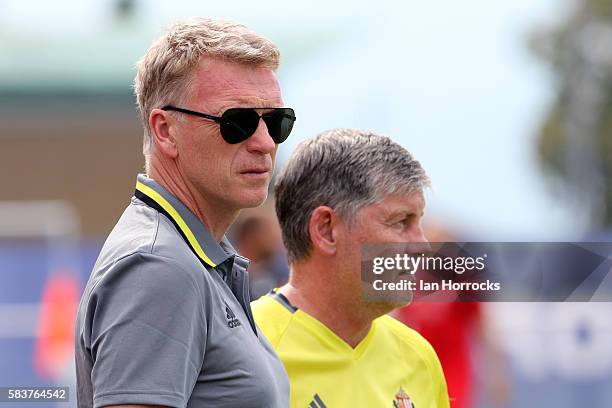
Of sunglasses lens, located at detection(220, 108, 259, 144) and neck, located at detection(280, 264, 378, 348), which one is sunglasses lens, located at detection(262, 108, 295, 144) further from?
neck, located at detection(280, 264, 378, 348)

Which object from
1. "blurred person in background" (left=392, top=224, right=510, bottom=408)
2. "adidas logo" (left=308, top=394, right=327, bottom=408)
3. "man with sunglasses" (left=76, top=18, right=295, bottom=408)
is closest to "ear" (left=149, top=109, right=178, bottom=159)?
"man with sunglasses" (left=76, top=18, right=295, bottom=408)

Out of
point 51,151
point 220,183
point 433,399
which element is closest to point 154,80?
point 220,183

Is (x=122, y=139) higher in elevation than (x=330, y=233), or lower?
higher

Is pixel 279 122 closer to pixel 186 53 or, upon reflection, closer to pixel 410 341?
pixel 186 53

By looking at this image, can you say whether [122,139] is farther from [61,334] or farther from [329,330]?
[329,330]

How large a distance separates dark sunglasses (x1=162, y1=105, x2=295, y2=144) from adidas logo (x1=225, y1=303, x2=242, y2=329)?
13.2 inches

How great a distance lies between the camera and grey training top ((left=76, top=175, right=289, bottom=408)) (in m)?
2.03

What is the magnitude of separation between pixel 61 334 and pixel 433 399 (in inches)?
306

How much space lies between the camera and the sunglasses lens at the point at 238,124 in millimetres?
2332

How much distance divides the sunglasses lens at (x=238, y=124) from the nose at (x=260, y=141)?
0.04 ft

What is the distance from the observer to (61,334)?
10445 millimetres

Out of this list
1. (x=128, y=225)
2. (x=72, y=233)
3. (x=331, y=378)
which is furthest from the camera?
(x=72, y=233)

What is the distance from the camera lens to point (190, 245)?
225 cm

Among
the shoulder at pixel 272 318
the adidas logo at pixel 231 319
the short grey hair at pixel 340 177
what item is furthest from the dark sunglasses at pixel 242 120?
the shoulder at pixel 272 318
